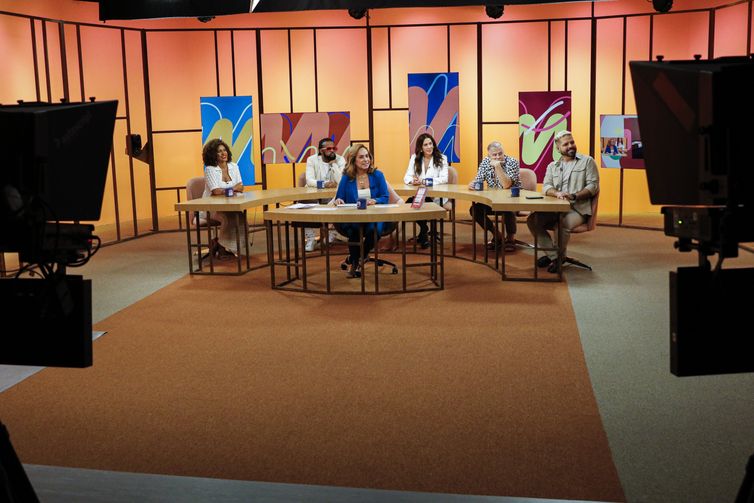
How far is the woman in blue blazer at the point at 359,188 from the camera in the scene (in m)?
7.50

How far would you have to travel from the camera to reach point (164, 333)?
564 centimetres

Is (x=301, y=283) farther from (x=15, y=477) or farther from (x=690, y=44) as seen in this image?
(x=690, y=44)

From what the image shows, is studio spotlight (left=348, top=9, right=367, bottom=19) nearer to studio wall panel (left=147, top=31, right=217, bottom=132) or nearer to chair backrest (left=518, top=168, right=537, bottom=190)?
studio wall panel (left=147, top=31, right=217, bottom=132)

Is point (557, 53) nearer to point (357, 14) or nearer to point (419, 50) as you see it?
point (419, 50)

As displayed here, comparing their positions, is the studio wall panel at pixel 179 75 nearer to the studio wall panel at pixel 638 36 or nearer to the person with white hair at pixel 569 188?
the studio wall panel at pixel 638 36

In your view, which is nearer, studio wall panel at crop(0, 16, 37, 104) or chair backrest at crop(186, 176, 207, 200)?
chair backrest at crop(186, 176, 207, 200)

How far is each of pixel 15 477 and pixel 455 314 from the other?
12.9 feet

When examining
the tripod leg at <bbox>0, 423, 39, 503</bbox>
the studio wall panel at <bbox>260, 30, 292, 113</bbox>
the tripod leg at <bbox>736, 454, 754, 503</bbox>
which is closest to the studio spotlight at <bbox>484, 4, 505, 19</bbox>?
the studio wall panel at <bbox>260, 30, 292, 113</bbox>

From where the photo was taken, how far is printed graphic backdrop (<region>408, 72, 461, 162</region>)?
10023 mm

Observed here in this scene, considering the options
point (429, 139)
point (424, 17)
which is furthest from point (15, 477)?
point (424, 17)

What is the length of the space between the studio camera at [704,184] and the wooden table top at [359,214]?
4172 millimetres

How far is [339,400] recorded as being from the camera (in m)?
4.18

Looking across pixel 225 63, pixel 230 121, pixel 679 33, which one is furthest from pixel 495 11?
pixel 225 63

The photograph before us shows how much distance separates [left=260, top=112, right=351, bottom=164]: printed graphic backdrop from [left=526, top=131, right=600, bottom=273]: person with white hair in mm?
3272
